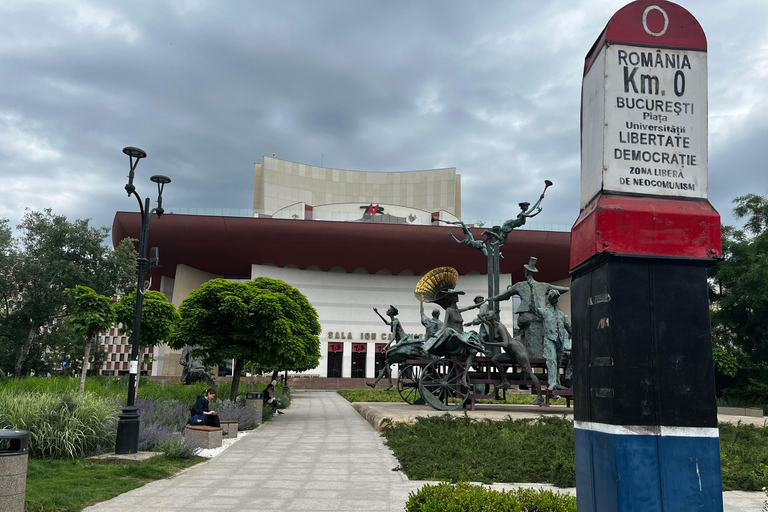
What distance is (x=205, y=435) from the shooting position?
37.7 feet

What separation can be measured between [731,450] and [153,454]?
32.6 ft

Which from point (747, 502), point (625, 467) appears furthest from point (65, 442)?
point (747, 502)

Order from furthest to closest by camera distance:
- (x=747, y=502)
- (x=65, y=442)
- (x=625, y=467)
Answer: (x=65, y=442) → (x=747, y=502) → (x=625, y=467)

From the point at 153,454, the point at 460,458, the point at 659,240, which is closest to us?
the point at 659,240

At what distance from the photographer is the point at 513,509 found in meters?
4.53

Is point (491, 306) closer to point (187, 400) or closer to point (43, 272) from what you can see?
point (187, 400)

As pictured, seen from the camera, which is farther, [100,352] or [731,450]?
[100,352]

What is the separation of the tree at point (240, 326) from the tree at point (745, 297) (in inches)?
812

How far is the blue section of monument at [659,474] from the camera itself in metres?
3.02

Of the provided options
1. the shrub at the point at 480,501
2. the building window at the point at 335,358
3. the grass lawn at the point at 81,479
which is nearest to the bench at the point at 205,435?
the grass lawn at the point at 81,479

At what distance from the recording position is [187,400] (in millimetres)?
18469

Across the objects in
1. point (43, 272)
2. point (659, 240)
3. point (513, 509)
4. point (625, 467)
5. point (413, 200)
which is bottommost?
point (513, 509)

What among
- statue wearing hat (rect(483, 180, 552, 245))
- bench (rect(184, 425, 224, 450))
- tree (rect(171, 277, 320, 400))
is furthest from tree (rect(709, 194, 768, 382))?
bench (rect(184, 425, 224, 450))

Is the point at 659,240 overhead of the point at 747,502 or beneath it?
overhead
